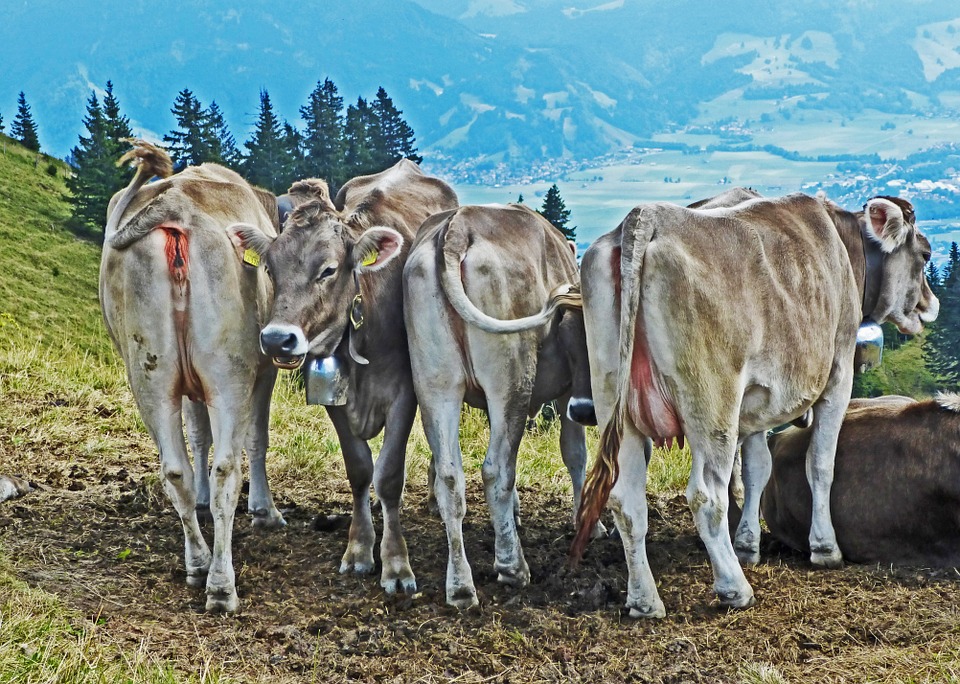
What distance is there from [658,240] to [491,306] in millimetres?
1144

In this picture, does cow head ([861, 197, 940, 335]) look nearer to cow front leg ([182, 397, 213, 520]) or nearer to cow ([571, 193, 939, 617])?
cow ([571, 193, 939, 617])

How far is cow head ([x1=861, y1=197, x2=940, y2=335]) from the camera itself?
25.8 feet

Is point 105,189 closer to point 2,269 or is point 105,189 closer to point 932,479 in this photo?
point 2,269

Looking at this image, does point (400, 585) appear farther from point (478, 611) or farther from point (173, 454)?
point (173, 454)

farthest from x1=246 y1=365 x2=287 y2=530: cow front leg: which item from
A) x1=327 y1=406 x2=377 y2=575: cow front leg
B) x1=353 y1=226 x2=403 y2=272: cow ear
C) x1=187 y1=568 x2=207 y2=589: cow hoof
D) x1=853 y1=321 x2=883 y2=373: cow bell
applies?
x1=853 y1=321 x2=883 y2=373: cow bell

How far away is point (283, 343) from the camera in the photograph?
6.29m

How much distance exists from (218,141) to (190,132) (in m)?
1.54

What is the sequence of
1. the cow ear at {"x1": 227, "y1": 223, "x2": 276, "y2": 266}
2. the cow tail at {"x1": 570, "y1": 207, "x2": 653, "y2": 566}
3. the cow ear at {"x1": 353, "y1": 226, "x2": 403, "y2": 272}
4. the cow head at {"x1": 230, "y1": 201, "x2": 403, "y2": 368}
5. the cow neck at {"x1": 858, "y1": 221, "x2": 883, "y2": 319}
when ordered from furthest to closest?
the cow neck at {"x1": 858, "y1": 221, "x2": 883, "y2": 319}
the cow ear at {"x1": 353, "y1": 226, "x2": 403, "y2": 272}
the cow ear at {"x1": 227, "y1": 223, "x2": 276, "y2": 266}
the cow head at {"x1": 230, "y1": 201, "x2": 403, "y2": 368}
the cow tail at {"x1": 570, "y1": 207, "x2": 653, "y2": 566}

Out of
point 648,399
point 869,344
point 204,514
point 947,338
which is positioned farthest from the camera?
point 947,338

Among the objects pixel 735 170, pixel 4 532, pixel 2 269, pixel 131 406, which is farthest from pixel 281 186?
pixel 735 170

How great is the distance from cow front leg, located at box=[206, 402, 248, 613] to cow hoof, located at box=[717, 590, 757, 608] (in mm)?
2879

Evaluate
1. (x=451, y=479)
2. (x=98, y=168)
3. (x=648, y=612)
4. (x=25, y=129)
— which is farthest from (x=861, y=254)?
(x=25, y=129)

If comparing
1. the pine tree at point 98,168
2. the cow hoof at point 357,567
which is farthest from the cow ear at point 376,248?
the pine tree at point 98,168

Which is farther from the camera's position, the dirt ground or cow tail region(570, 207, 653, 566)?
cow tail region(570, 207, 653, 566)
